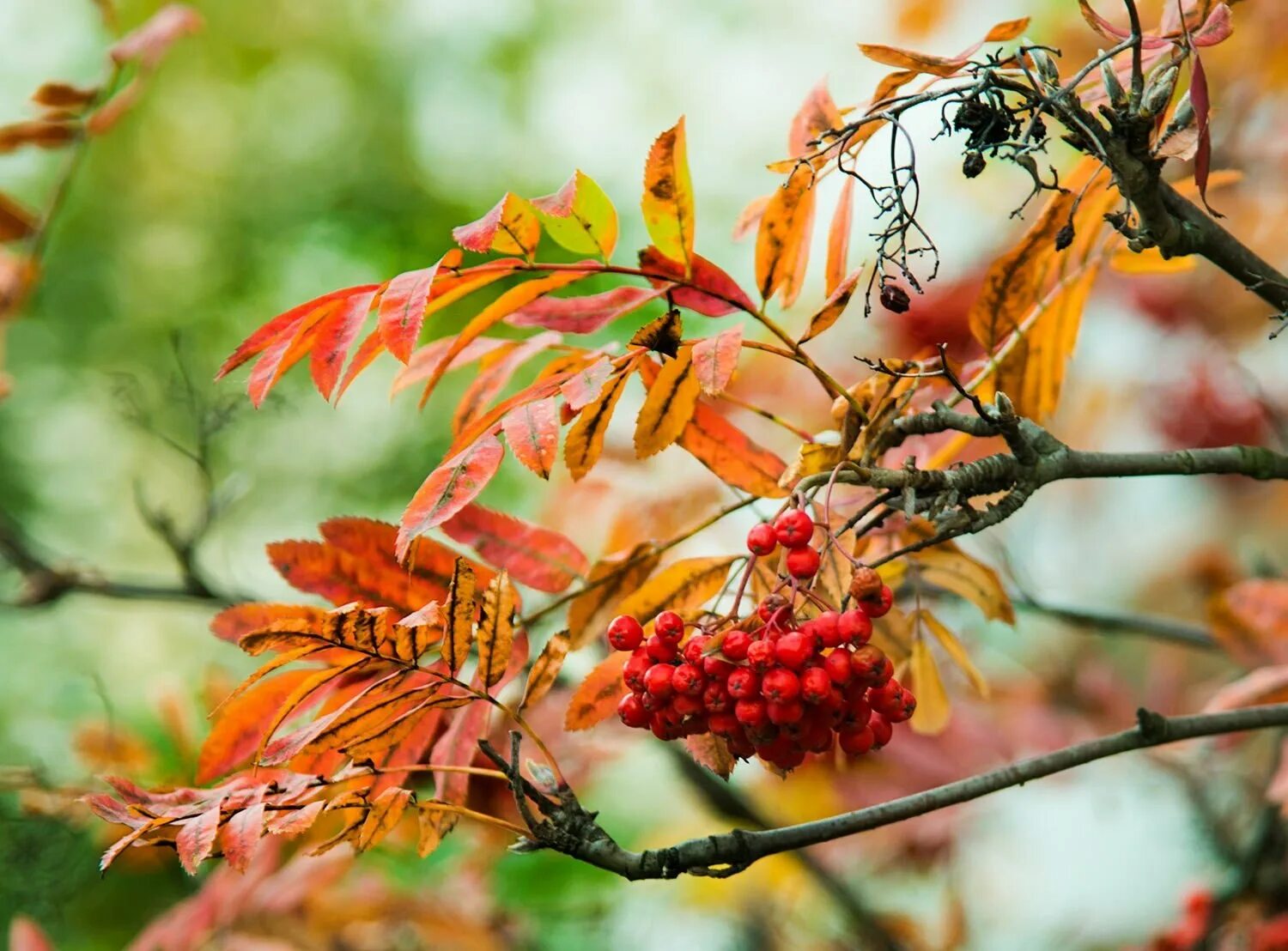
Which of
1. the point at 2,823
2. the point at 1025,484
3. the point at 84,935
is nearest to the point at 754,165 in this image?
the point at 84,935

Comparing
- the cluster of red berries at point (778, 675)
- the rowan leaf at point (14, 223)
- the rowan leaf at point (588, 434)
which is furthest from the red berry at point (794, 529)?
the rowan leaf at point (14, 223)

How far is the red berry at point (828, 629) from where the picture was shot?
59 cm

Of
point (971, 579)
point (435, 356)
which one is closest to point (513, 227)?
point (435, 356)

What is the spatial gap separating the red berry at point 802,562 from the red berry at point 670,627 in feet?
0.21

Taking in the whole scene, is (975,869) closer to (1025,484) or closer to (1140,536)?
(1140,536)

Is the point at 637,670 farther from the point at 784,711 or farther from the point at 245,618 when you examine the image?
the point at 245,618

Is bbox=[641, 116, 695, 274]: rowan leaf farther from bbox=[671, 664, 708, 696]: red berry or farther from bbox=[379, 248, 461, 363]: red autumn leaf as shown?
bbox=[671, 664, 708, 696]: red berry

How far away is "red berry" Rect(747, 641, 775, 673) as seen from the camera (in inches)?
22.9

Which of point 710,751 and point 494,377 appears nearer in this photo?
point 710,751

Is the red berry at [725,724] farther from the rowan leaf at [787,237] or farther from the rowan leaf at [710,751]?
the rowan leaf at [787,237]

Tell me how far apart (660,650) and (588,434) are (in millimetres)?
115

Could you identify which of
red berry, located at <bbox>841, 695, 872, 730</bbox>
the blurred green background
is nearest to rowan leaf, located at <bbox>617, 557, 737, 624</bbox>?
red berry, located at <bbox>841, 695, 872, 730</bbox>

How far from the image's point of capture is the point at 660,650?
62 cm

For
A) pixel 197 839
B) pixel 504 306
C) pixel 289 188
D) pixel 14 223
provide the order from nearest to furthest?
pixel 197 839 → pixel 504 306 → pixel 14 223 → pixel 289 188
